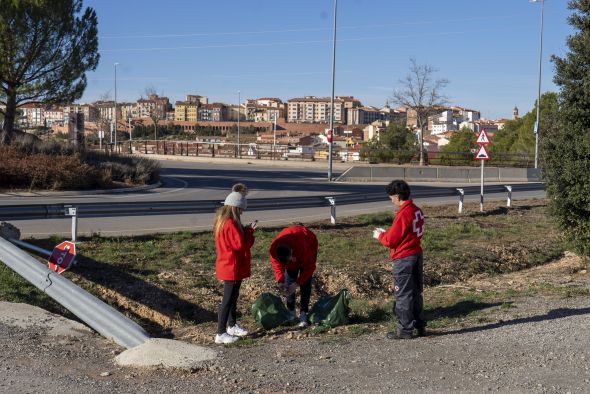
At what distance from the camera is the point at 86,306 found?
7609 millimetres

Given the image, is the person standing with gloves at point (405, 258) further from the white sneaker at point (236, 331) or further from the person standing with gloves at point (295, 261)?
the white sneaker at point (236, 331)

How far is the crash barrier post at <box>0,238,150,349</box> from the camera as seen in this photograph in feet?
23.1

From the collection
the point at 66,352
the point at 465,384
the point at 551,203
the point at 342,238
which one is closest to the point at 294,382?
the point at 465,384

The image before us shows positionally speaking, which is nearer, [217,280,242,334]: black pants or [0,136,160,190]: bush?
[217,280,242,334]: black pants

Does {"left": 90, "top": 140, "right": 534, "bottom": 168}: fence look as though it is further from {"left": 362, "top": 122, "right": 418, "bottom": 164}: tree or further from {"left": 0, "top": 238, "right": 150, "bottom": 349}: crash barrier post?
{"left": 0, "top": 238, "right": 150, "bottom": 349}: crash barrier post

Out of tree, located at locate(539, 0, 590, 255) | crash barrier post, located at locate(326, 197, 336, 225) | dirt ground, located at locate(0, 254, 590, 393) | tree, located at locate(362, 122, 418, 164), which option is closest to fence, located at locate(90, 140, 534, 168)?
tree, located at locate(362, 122, 418, 164)

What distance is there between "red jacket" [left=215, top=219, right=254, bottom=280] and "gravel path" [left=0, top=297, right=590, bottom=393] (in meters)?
0.73

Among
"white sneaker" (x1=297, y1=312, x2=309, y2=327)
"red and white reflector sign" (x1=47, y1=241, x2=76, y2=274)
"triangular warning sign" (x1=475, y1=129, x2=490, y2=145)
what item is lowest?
"white sneaker" (x1=297, y1=312, x2=309, y2=327)

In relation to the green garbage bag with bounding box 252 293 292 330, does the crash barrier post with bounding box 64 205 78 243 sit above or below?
above

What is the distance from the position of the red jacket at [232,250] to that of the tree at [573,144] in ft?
20.9

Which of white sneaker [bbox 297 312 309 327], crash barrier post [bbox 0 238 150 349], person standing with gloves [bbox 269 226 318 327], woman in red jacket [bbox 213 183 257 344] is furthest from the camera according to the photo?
white sneaker [bbox 297 312 309 327]

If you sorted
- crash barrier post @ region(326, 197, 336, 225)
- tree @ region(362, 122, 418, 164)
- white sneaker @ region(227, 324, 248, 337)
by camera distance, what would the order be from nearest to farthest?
white sneaker @ region(227, 324, 248, 337) → crash barrier post @ region(326, 197, 336, 225) → tree @ region(362, 122, 418, 164)

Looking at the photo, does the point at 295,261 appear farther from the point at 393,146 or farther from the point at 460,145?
the point at 460,145

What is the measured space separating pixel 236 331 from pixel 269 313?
429 mm
